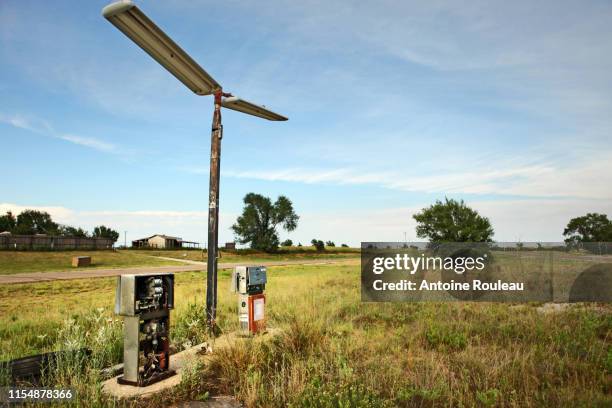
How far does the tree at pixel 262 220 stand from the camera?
6850 centimetres

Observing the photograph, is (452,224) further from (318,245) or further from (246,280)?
(318,245)

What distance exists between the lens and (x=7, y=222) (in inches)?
3474

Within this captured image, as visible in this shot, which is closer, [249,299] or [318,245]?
[249,299]

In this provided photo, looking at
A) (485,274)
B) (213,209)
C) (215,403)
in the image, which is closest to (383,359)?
(215,403)

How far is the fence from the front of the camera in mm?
44188

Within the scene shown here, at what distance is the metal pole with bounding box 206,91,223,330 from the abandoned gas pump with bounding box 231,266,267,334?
0.45 metres

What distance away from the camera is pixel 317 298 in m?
12.0

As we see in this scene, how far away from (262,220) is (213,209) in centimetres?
6319

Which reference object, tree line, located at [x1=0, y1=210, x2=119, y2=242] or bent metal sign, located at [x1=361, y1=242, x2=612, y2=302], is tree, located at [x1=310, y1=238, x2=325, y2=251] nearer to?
tree line, located at [x1=0, y1=210, x2=119, y2=242]

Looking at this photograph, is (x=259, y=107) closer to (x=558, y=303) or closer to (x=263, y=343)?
(x=263, y=343)

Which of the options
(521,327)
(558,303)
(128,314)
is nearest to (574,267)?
(558,303)

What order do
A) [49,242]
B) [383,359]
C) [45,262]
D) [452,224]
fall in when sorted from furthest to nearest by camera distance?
[49,242], [45,262], [452,224], [383,359]

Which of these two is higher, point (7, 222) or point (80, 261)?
point (7, 222)

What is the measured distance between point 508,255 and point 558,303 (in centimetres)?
644
